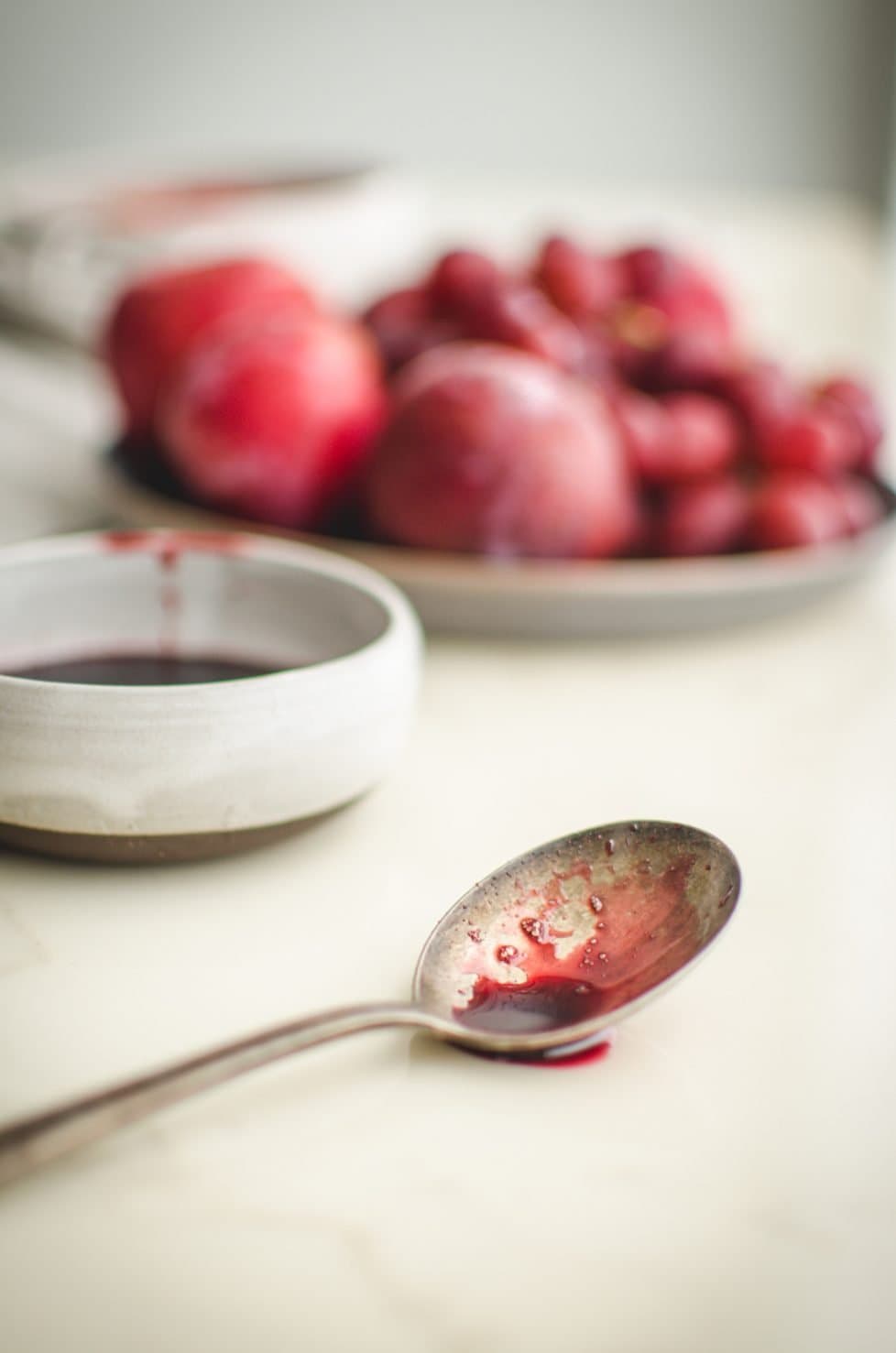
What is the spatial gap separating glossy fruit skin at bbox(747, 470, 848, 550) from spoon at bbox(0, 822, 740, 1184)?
271mm

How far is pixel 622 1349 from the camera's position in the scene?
238 mm

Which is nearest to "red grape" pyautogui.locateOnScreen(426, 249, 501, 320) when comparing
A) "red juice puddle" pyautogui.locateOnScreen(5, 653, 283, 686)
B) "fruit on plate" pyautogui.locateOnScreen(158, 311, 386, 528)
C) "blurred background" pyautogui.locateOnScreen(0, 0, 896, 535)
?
"fruit on plate" pyautogui.locateOnScreen(158, 311, 386, 528)

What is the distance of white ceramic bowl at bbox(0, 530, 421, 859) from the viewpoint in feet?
1.12

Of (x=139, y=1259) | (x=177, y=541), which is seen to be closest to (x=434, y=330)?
(x=177, y=541)

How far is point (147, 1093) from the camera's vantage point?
0.82 ft

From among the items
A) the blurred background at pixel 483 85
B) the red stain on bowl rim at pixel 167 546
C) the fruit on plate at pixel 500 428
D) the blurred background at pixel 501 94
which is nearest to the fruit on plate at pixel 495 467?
the fruit on plate at pixel 500 428

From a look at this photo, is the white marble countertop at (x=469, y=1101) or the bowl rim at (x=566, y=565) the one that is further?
the bowl rim at (x=566, y=565)

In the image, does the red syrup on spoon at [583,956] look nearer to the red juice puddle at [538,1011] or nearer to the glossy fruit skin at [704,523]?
the red juice puddle at [538,1011]

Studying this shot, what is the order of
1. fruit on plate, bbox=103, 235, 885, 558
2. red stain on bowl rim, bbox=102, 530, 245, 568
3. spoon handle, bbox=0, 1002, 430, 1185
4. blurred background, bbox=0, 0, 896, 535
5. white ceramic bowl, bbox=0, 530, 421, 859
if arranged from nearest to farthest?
spoon handle, bbox=0, 1002, 430, 1185
white ceramic bowl, bbox=0, 530, 421, 859
red stain on bowl rim, bbox=102, 530, 245, 568
fruit on plate, bbox=103, 235, 885, 558
blurred background, bbox=0, 0, 896, 535

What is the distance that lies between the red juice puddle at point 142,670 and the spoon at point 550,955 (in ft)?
0.41

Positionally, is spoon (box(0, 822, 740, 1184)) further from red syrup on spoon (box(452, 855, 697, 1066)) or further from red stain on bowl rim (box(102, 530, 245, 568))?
red stain on bowl rim (box(102, 530, 245, 568))

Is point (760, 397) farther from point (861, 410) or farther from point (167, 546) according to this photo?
point (167, 546)

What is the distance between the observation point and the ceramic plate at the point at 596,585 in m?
0.54

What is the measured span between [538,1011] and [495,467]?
0.29m
